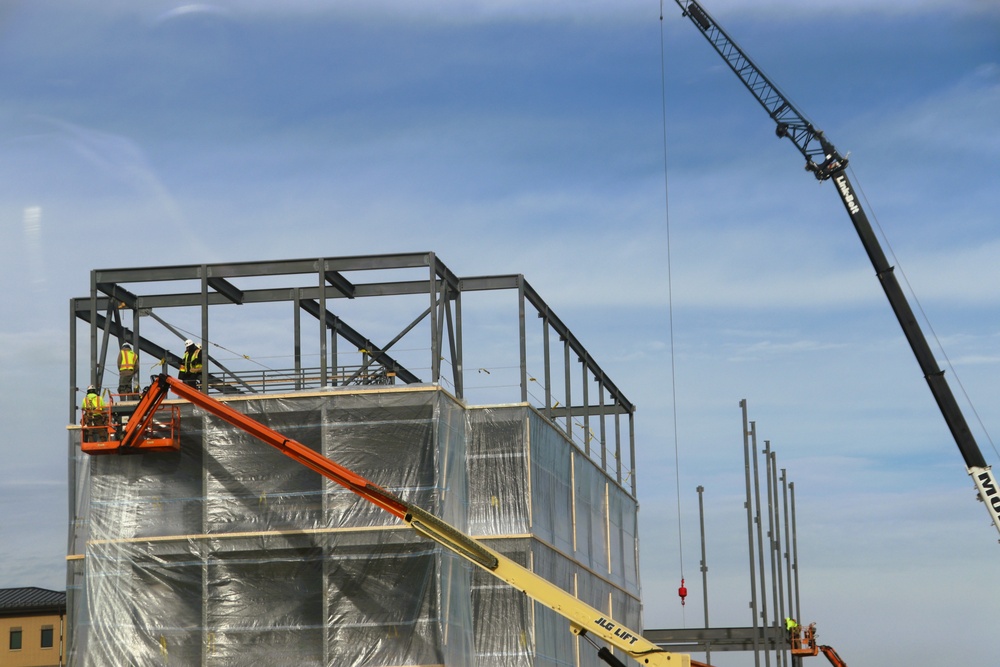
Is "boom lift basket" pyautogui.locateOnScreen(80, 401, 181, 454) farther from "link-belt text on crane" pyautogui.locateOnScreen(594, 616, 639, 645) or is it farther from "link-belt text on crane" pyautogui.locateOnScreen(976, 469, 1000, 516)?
"link-belt text on crane" pyautogui.locateOnScreen(976, 469, 1000, 516)

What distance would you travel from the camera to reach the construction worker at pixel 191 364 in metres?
42.1

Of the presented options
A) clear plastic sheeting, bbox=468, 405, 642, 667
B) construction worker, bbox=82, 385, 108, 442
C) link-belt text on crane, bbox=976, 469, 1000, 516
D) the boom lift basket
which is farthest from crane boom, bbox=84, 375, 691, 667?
link-belt text on crane, bbox=976, 469, 1000, 516

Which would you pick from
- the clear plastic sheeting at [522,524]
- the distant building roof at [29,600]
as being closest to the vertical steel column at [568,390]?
the clear plastic sheeting at [522,524]

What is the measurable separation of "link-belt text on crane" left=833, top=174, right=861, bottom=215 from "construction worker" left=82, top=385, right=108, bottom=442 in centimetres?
2692

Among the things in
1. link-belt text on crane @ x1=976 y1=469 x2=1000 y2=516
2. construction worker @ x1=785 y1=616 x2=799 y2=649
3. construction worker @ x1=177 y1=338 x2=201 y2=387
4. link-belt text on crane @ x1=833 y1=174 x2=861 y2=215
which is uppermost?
link-belt text on crane @ x1=833 y1=174 x2=861 y2=215

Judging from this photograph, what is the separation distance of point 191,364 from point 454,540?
10.7 meters

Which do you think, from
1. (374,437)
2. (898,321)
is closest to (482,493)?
(374,437)

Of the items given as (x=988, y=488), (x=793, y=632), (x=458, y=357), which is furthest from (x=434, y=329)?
(x=793, y=632)

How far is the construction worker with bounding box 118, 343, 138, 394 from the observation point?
42500 mm

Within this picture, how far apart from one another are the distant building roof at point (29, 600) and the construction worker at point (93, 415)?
196 feet

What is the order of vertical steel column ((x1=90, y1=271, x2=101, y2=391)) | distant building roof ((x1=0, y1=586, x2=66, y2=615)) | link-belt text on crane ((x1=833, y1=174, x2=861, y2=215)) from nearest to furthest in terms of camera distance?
vertical steel column ((x1=90, y1=271, x2=101, y2=391))
link-belt text on crane ((x1=833, y1=174, x2=861, y2=215))
distant building roof ((x1=0, y1=586, x2=66, y2=615))

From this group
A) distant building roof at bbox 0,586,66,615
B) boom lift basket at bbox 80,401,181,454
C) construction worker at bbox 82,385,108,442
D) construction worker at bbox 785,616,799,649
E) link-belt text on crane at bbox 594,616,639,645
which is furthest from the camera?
distant building roof at bbox 0,586,66,615

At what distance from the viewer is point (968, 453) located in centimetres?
4419

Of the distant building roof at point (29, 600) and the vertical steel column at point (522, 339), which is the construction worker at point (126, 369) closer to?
the vertical steel column at point (522, 339)
